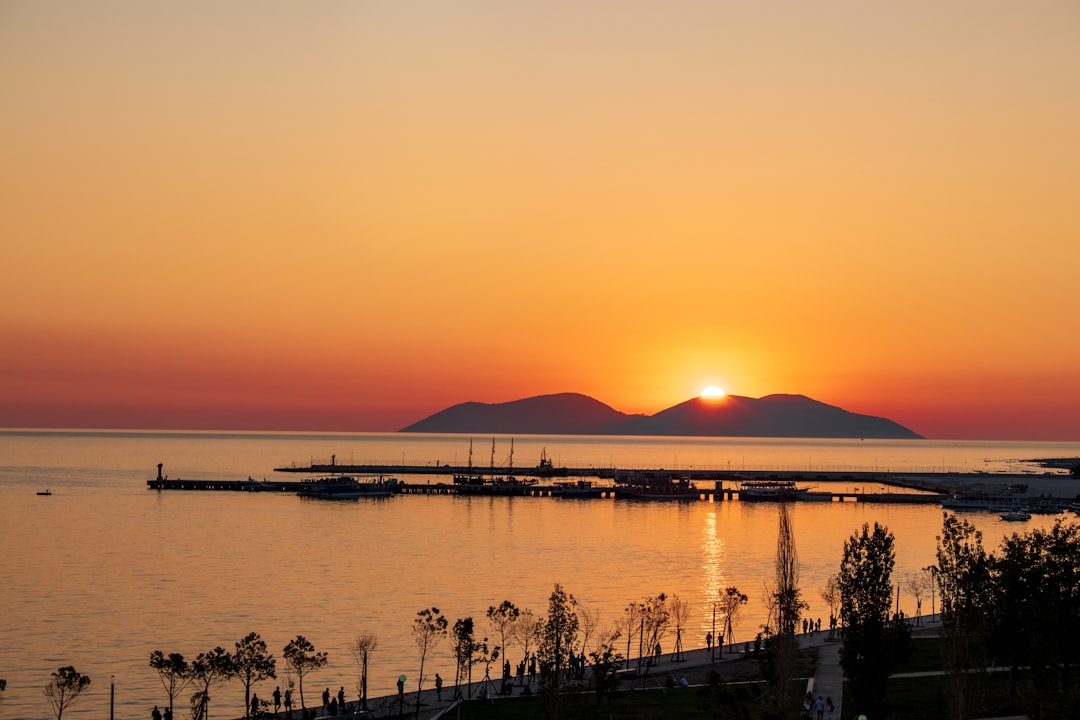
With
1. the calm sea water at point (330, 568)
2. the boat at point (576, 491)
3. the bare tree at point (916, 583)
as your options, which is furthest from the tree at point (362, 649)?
the boat at point (576, 491)

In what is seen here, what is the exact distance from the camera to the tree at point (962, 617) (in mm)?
37906

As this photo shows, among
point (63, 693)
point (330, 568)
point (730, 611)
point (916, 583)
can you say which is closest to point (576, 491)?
point (330, 568)

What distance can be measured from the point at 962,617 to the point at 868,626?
11.4 ft

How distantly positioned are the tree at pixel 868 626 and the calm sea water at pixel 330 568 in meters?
24.7

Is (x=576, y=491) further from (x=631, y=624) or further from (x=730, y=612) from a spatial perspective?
(x=730, y=612)

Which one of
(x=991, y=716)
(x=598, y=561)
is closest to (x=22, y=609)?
(x=598, y=561)

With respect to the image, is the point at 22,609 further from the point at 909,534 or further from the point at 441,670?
the point at 909,534

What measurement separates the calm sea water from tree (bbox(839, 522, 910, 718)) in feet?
80.9

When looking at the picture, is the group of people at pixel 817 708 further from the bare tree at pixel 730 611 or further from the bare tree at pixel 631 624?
the bare tree at pixel 631 624

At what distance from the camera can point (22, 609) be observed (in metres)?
72.7

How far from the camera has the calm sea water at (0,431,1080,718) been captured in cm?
6047

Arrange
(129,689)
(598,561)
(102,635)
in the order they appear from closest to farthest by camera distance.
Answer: (129,689) < (102,635) < (598,561)

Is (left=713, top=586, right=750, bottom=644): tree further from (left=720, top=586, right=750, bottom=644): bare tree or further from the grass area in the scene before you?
the grass area

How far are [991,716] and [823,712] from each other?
22.6 ft
